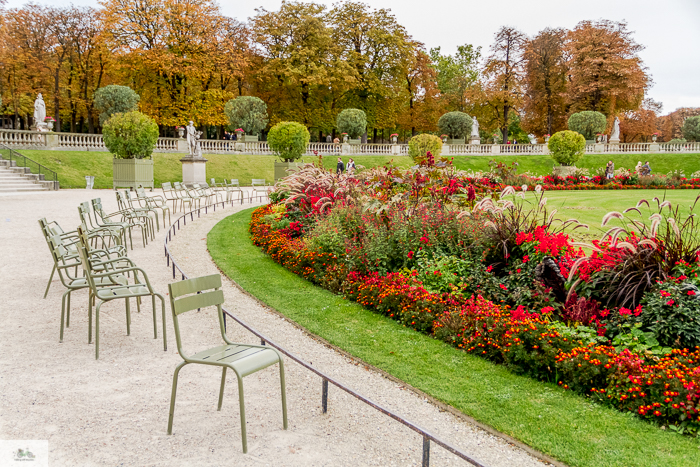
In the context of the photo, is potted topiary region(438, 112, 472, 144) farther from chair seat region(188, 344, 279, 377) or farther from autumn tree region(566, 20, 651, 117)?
chair seat region(188, 344, 279, 377)

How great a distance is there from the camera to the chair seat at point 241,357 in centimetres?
367

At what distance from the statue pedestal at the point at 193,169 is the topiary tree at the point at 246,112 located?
416 inches

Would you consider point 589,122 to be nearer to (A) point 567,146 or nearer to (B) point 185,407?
(A) point 567,146

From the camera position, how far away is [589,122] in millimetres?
42562

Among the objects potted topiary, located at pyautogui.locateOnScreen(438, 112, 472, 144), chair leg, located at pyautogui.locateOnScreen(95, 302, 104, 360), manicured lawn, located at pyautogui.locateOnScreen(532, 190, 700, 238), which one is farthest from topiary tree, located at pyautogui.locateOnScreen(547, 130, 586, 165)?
chair leg, located at pyautogui.locateOnScreen(95, 302, 104, 360)

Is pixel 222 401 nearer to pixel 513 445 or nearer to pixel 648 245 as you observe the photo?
pixel 513 445

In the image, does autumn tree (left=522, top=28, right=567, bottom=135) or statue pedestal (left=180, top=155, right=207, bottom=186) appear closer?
statue pedestal (left=180, top=155, right=207, bottom=186)

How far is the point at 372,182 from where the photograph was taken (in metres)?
12.1

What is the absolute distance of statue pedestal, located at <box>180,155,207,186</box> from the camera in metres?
28.1

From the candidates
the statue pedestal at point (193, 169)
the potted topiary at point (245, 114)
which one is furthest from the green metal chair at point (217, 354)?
the potted topiary at point (245, 114)

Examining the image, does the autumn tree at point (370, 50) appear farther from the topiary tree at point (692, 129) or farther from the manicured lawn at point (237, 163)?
the topiary tree at point (692, 129)

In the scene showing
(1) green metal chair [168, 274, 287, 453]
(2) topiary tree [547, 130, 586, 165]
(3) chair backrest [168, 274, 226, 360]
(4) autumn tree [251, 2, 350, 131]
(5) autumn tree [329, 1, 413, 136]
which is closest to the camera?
(1) green metal chair [168, 274, 287, 453]

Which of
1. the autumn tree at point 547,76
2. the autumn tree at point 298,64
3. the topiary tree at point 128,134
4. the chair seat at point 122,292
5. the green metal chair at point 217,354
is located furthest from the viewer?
the autumn tree at point 547,76

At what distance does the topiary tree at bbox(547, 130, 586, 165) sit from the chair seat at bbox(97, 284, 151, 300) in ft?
108
